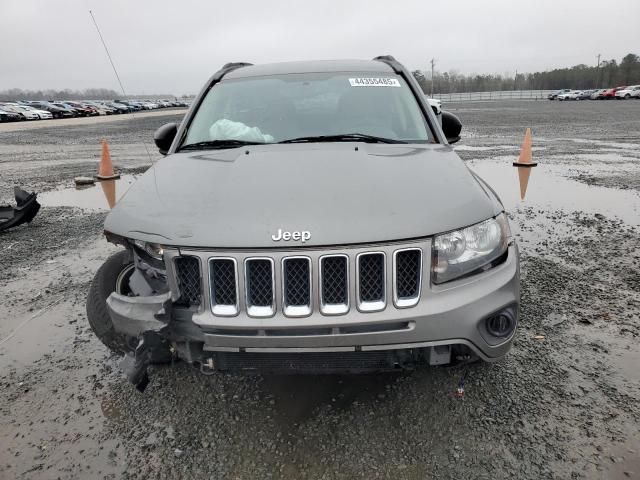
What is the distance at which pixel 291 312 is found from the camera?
6.72 feet

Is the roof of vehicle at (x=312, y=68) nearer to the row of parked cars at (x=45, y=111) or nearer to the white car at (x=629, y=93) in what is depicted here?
the row of parked cars at (x=45, y=111)

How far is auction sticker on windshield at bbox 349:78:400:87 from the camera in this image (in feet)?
12.0

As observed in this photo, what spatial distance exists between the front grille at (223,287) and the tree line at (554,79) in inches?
3283

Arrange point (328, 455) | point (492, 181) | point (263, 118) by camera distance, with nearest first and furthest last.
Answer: point (328, 455) → point (263, 118) → point (492, 181)

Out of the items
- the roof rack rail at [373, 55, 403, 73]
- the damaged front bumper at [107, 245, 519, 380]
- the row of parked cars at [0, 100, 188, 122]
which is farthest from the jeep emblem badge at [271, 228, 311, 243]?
the row of parked cars at [0, 100, 188, 122]

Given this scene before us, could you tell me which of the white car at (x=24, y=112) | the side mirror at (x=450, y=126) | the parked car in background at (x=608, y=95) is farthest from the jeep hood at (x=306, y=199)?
the parked car in background at (x=608, y=95)

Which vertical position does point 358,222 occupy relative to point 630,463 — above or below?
above

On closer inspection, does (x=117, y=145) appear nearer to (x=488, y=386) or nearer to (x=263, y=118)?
(x=263, y=118)

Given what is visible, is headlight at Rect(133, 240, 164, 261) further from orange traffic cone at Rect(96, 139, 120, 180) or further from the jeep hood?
orange traffic cone at Rect(96, 139, 120, 180)

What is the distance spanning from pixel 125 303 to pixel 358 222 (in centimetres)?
121

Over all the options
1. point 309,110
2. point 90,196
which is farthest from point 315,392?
point 90,196

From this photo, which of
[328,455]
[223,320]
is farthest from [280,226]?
[328,455]

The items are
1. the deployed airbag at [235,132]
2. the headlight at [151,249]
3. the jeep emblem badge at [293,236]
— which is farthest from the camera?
the deployed airbag at [235,132]

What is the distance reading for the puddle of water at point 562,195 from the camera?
6.55 metres
